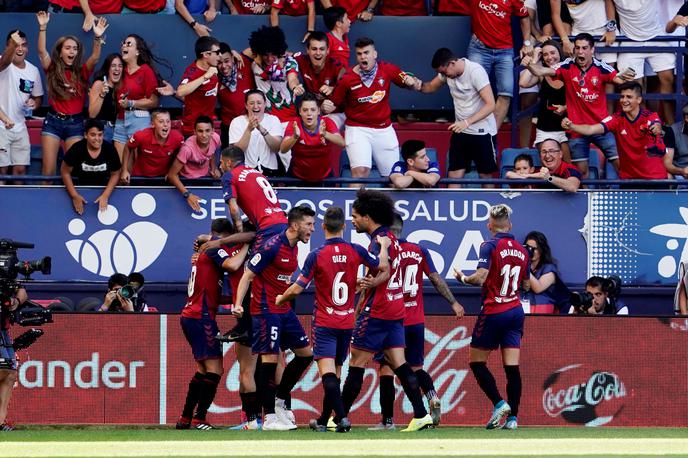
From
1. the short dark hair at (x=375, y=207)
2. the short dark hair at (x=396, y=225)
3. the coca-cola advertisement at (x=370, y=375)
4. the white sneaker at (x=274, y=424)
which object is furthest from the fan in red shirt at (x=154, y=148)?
the white sneaker at (x=274, y=424)

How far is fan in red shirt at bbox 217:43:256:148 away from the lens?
16.6 meters

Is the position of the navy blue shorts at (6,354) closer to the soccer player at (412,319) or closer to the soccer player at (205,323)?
the soccer player at (205,323)

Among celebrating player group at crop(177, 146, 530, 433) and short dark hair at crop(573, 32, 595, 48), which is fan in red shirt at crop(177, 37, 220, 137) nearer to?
celebrating player group at crop(177, 146, 530, 433)

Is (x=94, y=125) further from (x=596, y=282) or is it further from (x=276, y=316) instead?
(x=596, y=282)

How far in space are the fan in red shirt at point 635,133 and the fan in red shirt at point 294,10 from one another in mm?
3778

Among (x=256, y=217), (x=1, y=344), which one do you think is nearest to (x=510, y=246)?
(x=256, y=217)

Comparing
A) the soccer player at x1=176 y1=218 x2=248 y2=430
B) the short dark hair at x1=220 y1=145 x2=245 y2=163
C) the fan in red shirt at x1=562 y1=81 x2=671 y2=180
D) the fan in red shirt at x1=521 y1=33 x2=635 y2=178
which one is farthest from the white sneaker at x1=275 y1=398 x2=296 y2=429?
the fan in red shirt at x1=521 y1=33 x2=635 y2=178

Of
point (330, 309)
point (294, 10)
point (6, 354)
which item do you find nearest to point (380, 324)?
point (330, 309)

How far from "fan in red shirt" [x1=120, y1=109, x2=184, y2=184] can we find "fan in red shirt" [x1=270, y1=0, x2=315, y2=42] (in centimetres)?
264

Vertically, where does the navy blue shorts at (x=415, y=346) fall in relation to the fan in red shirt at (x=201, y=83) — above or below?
below

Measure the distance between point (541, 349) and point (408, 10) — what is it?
608 centimetres

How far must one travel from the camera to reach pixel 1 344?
12.1 m

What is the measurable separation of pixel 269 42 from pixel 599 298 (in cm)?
470

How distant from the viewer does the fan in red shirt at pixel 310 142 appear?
1555cm
